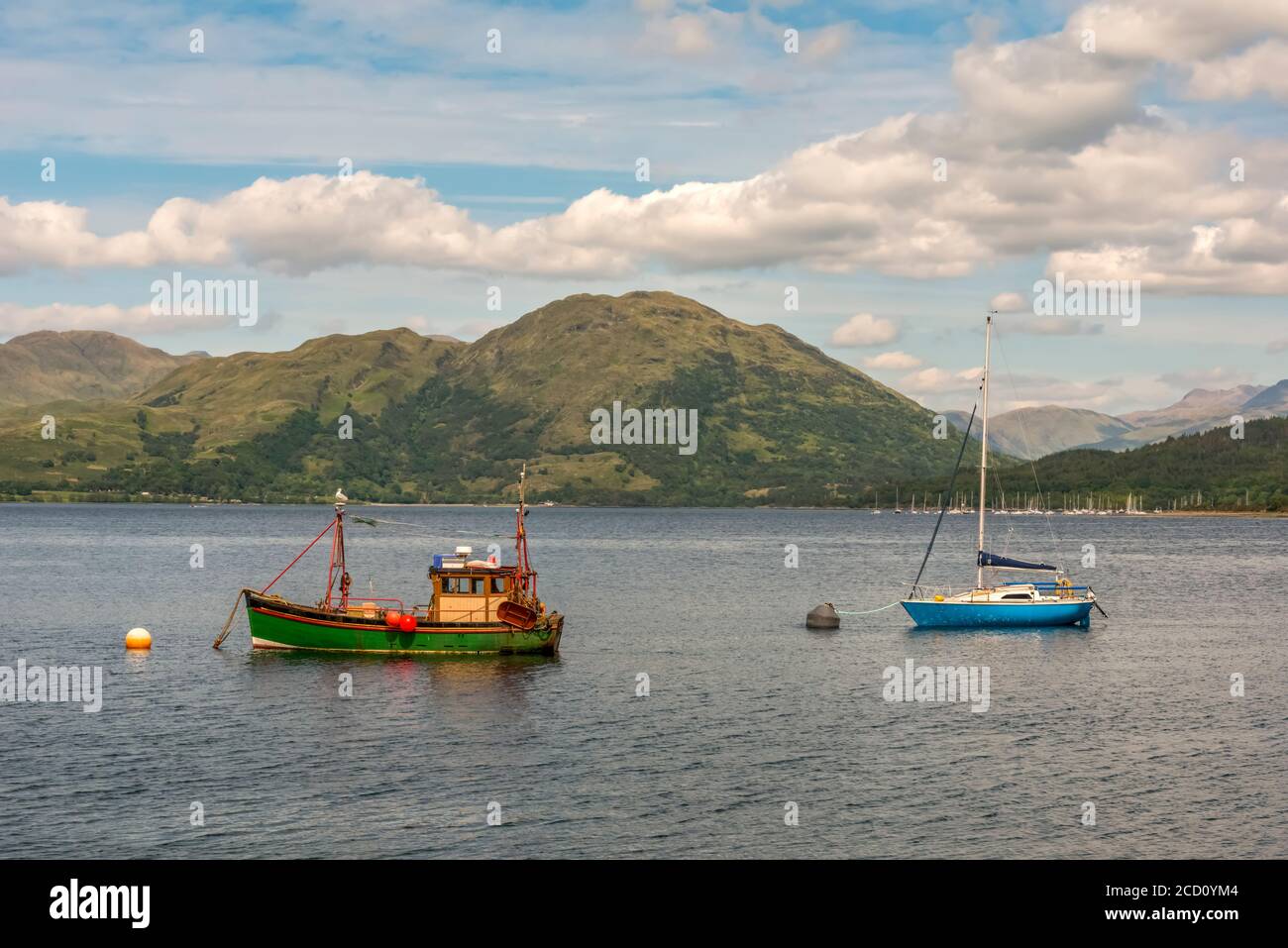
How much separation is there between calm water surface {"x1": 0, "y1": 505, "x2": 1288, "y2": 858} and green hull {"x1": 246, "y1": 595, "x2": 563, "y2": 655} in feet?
3.16

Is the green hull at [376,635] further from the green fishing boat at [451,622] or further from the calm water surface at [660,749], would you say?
the calm water surface at [660,749]

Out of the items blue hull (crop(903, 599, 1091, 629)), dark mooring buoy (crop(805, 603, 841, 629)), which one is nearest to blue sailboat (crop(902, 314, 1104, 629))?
blue hull (crop(903, 599, 1091, 629))

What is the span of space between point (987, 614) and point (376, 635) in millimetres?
50672

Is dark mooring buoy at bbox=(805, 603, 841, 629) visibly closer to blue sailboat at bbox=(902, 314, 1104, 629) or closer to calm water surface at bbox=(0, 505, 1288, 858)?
calm water surface at bbox=(0, 505, 1288, 858)

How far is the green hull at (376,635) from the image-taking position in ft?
251

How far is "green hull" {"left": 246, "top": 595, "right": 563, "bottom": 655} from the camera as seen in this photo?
7644 cm

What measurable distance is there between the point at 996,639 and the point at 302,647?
170 ft

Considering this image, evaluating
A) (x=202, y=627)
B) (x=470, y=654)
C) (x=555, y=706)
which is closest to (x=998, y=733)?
(x=555, y=706)

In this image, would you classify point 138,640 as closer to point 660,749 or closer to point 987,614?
point 660,749

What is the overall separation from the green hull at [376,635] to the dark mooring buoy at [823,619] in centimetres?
2799

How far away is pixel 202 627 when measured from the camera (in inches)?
3856

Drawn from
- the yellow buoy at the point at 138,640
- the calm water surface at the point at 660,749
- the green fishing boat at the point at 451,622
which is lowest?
the calm water surface at the point at 660,749

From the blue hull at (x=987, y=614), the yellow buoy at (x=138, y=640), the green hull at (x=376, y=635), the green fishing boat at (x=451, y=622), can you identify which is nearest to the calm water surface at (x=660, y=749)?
the green hull at (x=376, y=635)
